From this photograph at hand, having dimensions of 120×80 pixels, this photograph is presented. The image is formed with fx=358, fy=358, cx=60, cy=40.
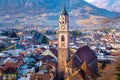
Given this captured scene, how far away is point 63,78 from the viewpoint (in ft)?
123

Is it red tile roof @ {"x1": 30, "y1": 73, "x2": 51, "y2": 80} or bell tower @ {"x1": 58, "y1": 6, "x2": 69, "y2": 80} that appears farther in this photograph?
bell tower @ {"x1": 58, "y1": 6, "x2": 69, "y2": 80}

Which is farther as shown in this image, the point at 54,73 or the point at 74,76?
the point at 54,73

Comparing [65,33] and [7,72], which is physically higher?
[65,33]

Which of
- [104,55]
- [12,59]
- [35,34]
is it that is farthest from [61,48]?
[35,34]

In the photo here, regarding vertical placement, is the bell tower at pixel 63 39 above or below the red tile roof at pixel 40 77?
above

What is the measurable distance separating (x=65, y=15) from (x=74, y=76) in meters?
8.03

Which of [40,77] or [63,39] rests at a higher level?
[63,39]

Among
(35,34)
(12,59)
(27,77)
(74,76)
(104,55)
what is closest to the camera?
(74,76)

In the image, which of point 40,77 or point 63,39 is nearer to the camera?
point 40,77

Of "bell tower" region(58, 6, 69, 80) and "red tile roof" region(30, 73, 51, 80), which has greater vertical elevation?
"bell tower" region(58, 6, 69, 80)

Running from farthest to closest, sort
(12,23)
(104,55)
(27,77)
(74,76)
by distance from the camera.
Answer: (12,23) < (104,55) < (27,77) < (74,76)

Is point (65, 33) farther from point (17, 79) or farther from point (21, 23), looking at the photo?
point (21, 23)

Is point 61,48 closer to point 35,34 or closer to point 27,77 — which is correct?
point 27,77

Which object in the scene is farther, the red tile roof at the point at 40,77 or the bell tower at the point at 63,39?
the bell tower at the point at 63,39
